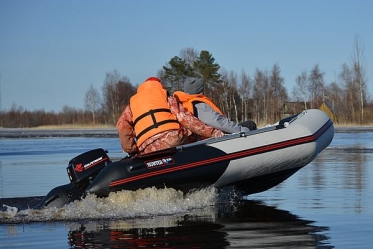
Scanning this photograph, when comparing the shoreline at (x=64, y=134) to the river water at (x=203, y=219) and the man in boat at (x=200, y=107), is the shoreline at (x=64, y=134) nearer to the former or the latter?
the man in boat at (x=200, y=107)

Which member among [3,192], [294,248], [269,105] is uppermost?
[269,105]

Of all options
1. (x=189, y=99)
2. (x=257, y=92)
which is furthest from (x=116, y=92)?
(x=189, y=99)

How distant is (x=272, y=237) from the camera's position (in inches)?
256

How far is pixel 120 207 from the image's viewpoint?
27.5 ft

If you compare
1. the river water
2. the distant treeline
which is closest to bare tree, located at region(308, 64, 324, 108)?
the distant treeline

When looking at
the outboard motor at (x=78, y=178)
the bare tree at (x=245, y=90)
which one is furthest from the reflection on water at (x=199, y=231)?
the bare tree at (x=245, y=90)

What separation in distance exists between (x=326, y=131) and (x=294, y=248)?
4.36 m

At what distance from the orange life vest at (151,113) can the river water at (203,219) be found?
0.80 metres

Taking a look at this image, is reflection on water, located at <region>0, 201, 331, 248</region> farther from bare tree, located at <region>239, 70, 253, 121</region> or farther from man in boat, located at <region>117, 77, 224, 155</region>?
bare tree, located at <region>239, 70, 253, 121</region>

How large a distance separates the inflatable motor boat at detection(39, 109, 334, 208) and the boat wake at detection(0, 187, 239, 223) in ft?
0.26

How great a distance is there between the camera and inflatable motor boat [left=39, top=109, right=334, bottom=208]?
853 cm

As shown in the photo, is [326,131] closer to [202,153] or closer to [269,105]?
[202,153]

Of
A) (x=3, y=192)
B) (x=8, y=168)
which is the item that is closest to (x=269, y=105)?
(x=8, y=168)

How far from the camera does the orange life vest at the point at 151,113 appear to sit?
9.02 m
